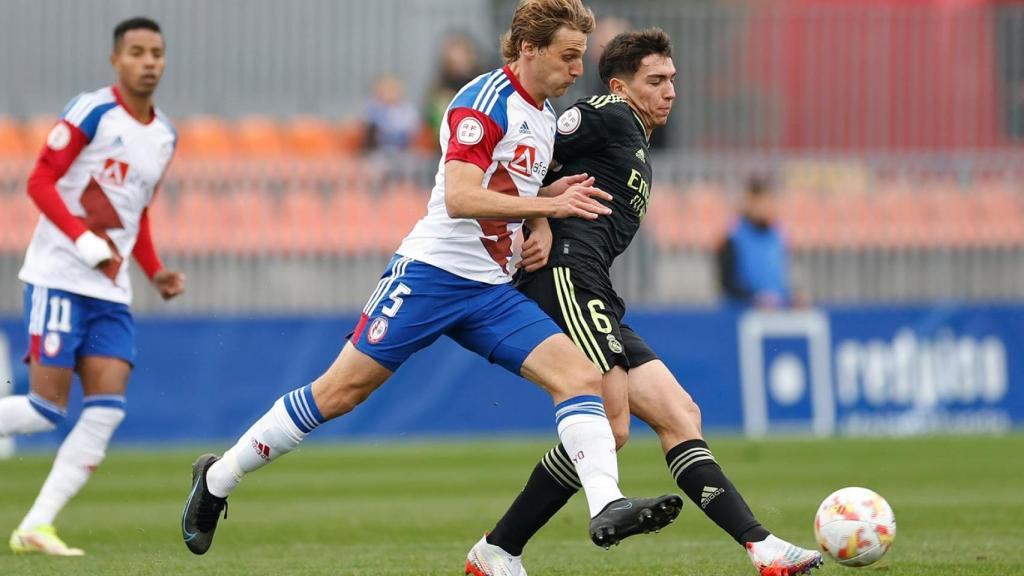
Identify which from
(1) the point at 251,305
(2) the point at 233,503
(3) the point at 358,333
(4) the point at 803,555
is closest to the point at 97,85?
(1) the point at 251,305

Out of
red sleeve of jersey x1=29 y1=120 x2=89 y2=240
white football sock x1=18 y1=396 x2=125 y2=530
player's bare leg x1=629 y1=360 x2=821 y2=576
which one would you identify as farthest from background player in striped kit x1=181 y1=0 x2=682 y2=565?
red sleeve of jersey x1=29 y1=120 x2=89 y2=240

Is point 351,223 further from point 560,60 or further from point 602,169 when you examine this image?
point 560,60

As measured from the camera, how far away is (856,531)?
6750 mm

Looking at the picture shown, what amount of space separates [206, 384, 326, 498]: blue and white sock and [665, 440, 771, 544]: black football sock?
148 cm

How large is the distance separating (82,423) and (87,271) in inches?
30.4

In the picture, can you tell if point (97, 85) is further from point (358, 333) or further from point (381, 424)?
point (358, 333)

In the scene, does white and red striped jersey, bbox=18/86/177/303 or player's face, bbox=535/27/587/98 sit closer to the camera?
player's face, bbox=535/27/587/98

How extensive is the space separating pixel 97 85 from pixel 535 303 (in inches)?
565

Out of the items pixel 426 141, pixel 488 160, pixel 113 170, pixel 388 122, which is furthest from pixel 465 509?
pixel 426 141

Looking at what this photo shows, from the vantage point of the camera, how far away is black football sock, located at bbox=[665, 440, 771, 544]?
Result: 6652 millimetres

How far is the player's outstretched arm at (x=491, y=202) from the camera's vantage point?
21.4ft

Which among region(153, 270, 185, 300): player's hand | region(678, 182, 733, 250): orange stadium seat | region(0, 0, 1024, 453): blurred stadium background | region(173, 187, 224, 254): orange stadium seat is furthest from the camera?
region(678, 182, 733, 250): orange stadium seat

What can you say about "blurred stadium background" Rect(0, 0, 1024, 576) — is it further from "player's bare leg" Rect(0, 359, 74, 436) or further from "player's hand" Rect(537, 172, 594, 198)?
"player's hand" Rect(537, 172, 594, 198)

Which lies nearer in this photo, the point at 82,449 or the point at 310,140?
the point at 82,449
